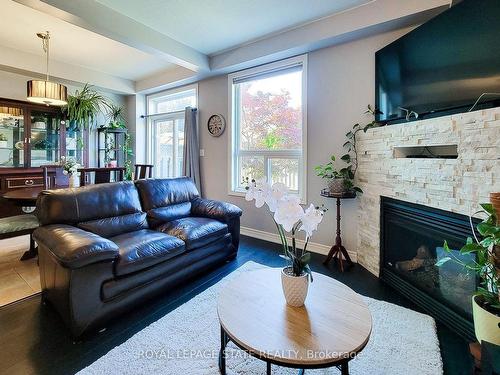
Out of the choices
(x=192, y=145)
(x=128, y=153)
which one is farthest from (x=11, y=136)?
(x=192, y=145)

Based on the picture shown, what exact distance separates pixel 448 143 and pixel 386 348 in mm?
1415

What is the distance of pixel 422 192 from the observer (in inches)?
76.4

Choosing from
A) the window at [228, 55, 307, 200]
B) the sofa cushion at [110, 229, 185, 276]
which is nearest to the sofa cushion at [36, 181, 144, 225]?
the sofa cushion at [110, 229, 185, 276]

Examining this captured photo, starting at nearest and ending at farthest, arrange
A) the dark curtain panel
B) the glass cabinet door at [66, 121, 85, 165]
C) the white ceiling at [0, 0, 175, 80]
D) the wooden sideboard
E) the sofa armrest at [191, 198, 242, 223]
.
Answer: the sofa armrest at [191, 198, 242, 223]
the white ceiling at [0, 0, 175, 80]
the wooden sideboard
the dark curtain panel
the glass cabinet door at [66, 121, 85, 165]

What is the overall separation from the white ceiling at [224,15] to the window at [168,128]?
1.48 metres

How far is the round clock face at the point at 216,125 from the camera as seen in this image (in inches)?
159

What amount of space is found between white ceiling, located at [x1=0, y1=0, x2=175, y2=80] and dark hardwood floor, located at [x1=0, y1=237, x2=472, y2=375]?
313cm

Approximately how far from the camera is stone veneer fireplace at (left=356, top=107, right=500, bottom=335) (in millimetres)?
1473

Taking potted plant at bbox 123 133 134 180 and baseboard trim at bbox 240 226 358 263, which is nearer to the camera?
baseboard trim at bbox 240 226 358 263

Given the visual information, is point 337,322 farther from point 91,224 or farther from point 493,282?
point 91,224

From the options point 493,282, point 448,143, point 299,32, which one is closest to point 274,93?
point 299,32

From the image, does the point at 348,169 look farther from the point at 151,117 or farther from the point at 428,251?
the point at 151,117

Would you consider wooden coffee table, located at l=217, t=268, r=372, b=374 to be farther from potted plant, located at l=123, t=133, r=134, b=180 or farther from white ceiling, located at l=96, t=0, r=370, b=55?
potted plant, located at l=123, t=133, r=134, b=180

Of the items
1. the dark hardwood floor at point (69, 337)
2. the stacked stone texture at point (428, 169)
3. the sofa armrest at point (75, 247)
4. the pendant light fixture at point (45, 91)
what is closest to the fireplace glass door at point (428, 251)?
the stacked stone texture at point (428, 169)
